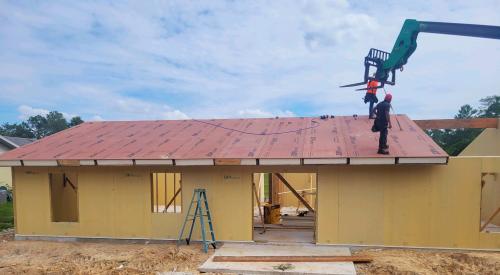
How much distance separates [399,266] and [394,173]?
2341 mm

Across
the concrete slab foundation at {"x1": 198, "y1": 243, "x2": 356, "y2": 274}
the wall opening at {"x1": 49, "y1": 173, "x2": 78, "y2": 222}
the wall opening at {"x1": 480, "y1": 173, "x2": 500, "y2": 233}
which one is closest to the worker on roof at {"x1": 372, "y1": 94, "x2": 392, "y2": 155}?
the concrete slab foundation at {"x1": 198, "y1": 243, "x2": 356, "y2": 274}

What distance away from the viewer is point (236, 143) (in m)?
10.4

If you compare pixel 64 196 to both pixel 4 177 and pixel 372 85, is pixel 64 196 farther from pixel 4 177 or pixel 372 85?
pixel 4 177

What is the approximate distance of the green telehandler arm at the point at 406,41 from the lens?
8578mm

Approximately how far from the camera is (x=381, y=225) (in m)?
8.97

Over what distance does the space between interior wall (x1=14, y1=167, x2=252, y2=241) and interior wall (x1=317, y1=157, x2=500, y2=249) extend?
2216 millimetres

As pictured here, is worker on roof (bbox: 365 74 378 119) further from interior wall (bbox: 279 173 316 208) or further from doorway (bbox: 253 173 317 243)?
interior wall (bbox: 279 173 316 208)

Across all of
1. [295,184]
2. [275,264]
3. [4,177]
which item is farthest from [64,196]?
[4,177]

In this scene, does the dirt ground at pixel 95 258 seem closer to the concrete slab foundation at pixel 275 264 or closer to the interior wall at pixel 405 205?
the concrete slab foundation at pixel 275 264

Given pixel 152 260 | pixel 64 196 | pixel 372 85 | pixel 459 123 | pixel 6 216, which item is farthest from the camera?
pixel 6 216

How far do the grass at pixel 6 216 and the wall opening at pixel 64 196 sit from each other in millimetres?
2154

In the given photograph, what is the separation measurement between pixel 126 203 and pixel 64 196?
451 cm

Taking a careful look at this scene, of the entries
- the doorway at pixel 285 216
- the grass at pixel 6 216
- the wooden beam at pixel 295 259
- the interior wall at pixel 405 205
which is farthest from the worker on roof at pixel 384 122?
the grass at pixel 6 216

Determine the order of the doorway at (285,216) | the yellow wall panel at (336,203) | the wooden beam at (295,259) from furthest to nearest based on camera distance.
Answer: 1. the doorway at (285,216)
2. the yellow wall panel at (336,203)
3. the wooden beam at (295,259)
